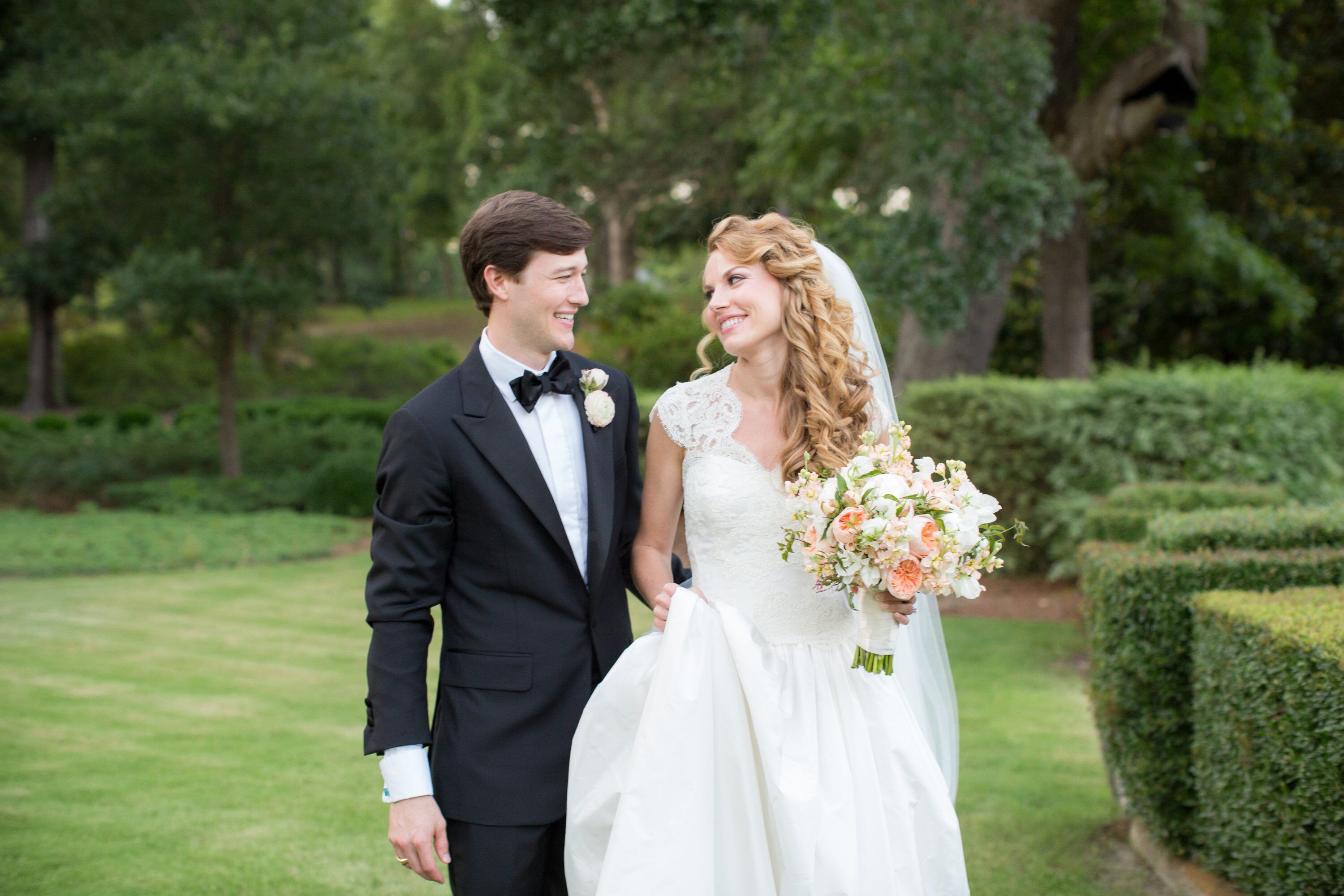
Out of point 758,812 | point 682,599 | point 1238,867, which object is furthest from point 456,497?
point 1238,867

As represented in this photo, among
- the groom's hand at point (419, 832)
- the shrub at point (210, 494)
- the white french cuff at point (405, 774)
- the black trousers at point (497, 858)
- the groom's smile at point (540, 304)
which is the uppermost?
the groom's smile at point (540, 304)

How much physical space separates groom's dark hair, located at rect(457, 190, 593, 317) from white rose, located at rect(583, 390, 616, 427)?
37 cm

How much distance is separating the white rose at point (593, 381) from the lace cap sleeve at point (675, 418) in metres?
0.18

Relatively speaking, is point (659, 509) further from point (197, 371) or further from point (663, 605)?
point (197, 371)

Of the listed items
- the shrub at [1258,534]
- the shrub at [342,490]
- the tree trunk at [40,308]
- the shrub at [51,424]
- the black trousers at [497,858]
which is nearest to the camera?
the black trousers at [497,858]

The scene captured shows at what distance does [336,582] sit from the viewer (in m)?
11.9

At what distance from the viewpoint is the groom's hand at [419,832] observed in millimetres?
2471

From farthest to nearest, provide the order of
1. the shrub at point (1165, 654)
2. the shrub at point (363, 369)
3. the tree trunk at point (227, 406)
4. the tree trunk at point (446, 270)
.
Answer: the tree trunk at point (446, 270) → the shrub at point (363, 369) → the tree trunk at point (227, 406) → the shrub at point (1165, 654)

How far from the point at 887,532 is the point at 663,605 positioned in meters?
0.65

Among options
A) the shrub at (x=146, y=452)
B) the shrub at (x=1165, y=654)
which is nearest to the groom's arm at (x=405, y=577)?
the shrub at (x=1165, y=654)

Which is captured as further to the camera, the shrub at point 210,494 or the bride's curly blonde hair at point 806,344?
the shrub at point 210,494

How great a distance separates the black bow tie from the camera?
275cm

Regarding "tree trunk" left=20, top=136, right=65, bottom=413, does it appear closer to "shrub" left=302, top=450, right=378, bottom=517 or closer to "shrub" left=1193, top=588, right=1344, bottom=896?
"shrub" left=302, top=450, right=378, bottom=517

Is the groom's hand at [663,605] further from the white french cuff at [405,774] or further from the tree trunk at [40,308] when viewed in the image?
the tree trunk at [40,308]
